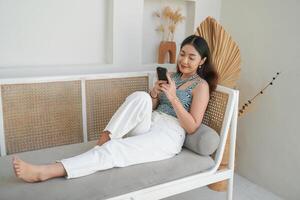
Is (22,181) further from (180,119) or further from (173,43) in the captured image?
(173,43)

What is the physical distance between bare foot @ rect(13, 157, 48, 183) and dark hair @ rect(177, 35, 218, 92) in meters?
1.09

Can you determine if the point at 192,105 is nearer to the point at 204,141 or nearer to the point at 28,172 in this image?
the point at 204,141

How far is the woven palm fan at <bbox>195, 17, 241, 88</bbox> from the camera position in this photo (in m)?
2.16

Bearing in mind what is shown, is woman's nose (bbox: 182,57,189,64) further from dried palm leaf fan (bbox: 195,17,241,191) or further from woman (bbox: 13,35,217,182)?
dried palm leaf fan (bbox: 195,17,241,191)

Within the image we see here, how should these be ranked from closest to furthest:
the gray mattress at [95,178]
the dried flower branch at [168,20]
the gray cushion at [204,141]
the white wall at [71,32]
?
the gray mattress at [95,178] < the gray cushion at [204,141] < the white wall at [71,32] < the dried flower branch at [168,20]

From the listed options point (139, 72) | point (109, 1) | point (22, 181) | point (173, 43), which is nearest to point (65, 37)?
point (109, 1)

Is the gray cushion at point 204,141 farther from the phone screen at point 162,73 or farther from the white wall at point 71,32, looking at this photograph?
the white wall at point 71,32

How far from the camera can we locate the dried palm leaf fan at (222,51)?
2164mm

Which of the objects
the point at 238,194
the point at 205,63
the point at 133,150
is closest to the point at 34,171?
the point at 133,150

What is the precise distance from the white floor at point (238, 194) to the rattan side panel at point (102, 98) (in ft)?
2.32

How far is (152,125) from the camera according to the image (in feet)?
6.05

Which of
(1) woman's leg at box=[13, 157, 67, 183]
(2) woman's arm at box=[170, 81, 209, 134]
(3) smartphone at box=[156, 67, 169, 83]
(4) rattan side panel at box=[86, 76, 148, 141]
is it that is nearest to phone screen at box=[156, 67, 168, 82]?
(3) smartphone at box=[156, 67, 169, 83]

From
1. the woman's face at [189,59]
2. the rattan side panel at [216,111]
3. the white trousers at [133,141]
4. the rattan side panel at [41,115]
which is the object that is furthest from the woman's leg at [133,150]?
the rattan side panel at [41,115]

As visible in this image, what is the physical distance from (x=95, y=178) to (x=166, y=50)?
4.65 feet
